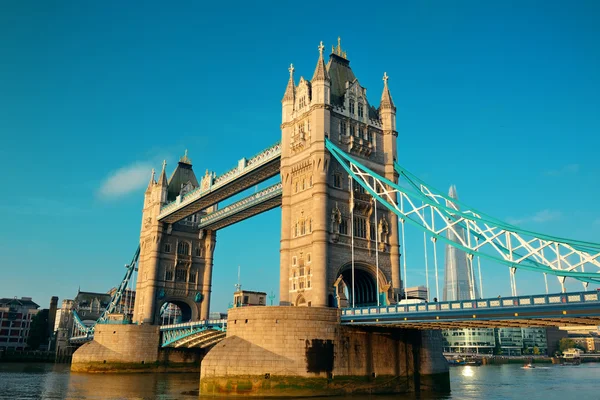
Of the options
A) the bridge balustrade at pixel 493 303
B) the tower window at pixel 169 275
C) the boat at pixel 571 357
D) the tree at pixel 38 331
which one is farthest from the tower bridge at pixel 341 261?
the boat at pixel 571 357

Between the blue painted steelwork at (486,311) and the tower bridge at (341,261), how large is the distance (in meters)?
0.07

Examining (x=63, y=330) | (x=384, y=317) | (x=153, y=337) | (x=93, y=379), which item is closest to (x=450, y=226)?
(x=384, y=317)

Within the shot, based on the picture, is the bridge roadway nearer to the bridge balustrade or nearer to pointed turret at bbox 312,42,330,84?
the bridge balustrade

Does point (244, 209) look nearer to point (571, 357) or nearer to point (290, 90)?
point (290, 90)

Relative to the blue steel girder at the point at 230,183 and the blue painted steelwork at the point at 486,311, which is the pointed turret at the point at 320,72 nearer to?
the blue steel girder at the point at 230,183

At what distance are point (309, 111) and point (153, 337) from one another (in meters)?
42.5

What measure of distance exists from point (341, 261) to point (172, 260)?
43.3 m

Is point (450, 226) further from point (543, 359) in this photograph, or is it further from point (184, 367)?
A: point (543, 359)

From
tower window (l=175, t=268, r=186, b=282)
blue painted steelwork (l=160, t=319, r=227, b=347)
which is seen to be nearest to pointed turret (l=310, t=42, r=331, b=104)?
blue painted steelwork (l=160, t=319, r=227, b=347)

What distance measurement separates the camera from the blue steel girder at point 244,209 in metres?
63.9

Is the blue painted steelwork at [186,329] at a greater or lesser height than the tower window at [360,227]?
lesser

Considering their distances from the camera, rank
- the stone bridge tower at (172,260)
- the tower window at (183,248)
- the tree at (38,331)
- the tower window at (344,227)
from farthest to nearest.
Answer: the tree at (38,331) < the tower window at (183,248) < the stone bridge tower at (172,260) < the tower window at (344,227)

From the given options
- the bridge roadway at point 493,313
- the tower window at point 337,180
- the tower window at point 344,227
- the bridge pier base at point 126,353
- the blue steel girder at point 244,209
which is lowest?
the bridge pier base at point 126,353

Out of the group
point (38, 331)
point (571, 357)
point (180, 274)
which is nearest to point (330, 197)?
point (180, 274)
